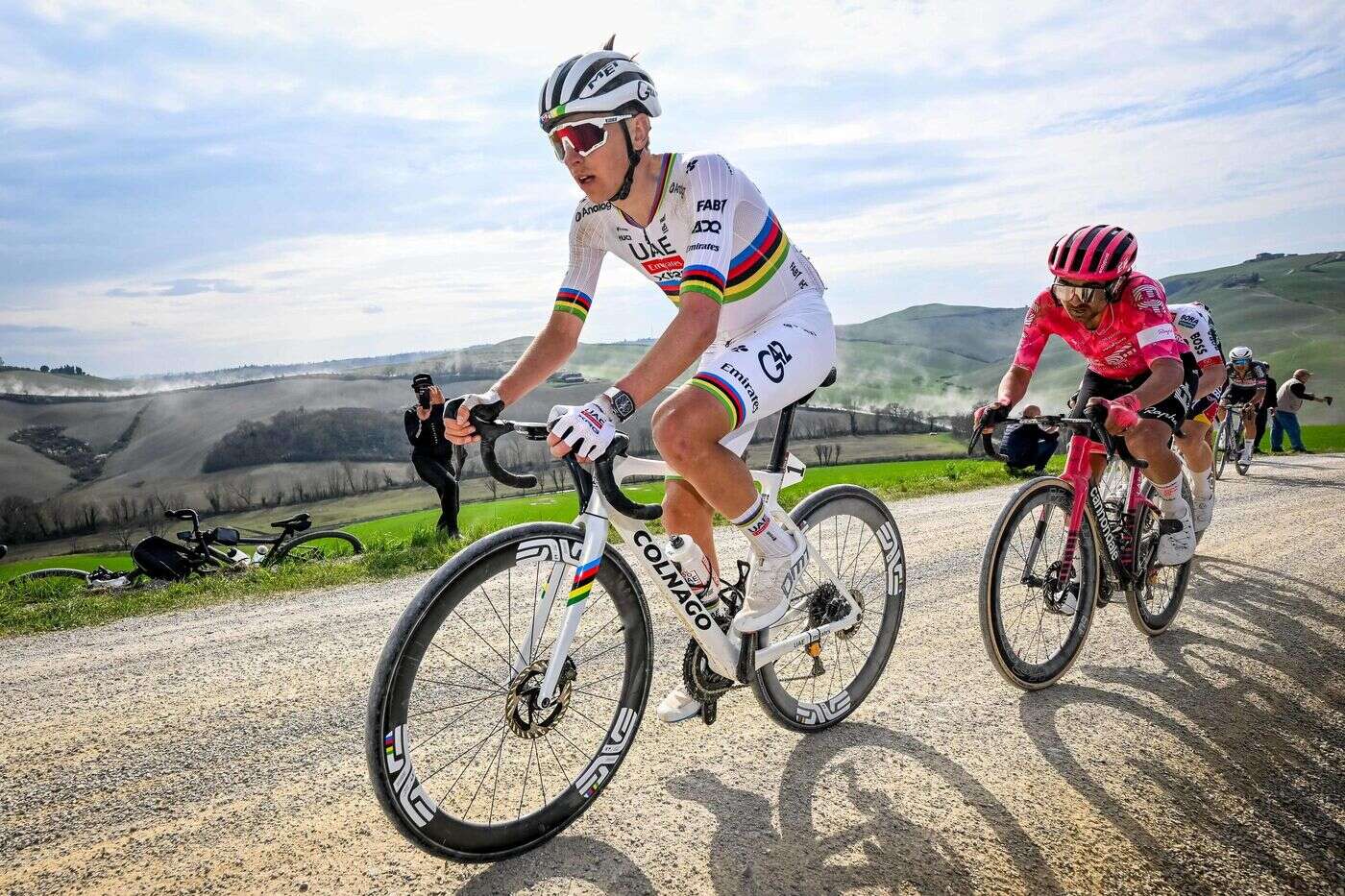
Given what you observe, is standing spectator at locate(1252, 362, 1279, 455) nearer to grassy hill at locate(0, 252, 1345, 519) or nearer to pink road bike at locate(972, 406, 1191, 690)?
grassy hill at locate(0, 252, 1345, 519)

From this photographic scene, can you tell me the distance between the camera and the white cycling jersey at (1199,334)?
22.4ft

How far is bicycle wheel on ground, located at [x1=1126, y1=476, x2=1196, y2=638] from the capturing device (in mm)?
5141

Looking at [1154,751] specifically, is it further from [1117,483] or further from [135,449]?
[135,449]

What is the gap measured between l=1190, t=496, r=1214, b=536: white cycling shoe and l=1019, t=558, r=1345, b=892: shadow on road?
0.72 meters

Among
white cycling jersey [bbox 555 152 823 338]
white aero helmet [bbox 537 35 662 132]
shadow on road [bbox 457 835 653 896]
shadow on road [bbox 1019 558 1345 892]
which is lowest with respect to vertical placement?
shadow on road [bbox 1019 558 1345 892]

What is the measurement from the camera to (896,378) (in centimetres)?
6297

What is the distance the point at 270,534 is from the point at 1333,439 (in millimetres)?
26626

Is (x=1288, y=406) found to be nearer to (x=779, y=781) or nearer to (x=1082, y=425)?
(x=1082, y=425)

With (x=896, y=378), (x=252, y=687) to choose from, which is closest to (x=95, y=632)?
Result: (x=252, y=687)

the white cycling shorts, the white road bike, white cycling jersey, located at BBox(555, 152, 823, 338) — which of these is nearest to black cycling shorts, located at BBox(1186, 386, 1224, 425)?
the white road bike

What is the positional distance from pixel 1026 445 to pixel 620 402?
8.48 ft

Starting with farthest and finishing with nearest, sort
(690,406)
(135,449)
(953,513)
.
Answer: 1. (135,449)
2. (953,513)
3. (690,406)

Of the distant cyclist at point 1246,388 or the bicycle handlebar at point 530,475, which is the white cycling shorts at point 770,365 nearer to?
the bicycle handlebar at point 530,475

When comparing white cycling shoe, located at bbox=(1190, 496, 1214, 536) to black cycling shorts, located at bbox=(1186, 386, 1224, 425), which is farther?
black cycling shorts, located at bbox=(1186, 386, 1224, 425)
